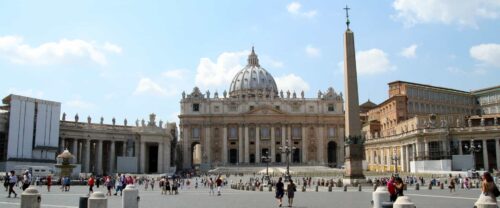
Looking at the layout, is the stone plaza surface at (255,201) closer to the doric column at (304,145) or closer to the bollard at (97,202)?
the bollard at (97,202)

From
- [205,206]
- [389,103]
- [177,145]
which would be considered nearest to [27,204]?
[205,206]

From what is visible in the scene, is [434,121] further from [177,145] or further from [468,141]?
[177,145]

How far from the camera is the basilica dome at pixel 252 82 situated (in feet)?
418

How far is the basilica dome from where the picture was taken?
127438 mm

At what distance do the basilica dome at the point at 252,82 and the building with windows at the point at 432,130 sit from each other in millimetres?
38484

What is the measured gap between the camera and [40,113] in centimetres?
5947

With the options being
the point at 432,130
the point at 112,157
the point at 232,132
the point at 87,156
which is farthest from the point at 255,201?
the point at 232,132

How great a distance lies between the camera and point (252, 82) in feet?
423

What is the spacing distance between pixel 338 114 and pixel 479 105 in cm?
2787

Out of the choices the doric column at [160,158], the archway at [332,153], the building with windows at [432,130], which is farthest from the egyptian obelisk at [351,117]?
the archway at [332,153]

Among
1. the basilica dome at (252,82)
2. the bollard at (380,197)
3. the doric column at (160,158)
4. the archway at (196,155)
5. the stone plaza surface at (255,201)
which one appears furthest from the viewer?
the basilica dome at (252,82)

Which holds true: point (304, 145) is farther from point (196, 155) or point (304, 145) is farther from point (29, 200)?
point (29, 200)

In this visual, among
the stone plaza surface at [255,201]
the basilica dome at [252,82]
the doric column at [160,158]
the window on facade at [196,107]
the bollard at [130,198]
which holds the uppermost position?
the basilica dome at [252,82]

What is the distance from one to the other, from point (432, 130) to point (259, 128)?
4444cm
